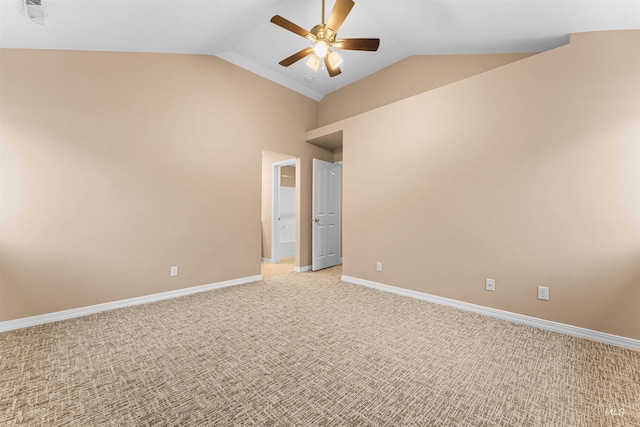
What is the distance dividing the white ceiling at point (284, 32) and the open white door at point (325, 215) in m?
2.08

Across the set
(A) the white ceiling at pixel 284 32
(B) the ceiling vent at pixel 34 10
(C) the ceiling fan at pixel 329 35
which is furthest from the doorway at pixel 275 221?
(B) the ceiling vent at pixel 34 10

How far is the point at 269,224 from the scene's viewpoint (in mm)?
5738

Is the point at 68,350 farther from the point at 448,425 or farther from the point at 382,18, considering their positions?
the point at 382,18

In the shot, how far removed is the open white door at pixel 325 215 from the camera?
5.02 metres

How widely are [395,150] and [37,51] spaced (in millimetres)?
4078

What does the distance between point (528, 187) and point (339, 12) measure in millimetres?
2451

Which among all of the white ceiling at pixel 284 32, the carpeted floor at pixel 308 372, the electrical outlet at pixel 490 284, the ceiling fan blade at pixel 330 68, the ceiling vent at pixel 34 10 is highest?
the white ceiling at pixel 284 32

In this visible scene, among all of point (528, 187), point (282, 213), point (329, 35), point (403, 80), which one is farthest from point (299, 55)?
point (282, 213)

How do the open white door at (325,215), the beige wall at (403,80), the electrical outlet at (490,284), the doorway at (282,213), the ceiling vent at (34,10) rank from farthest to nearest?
the doorway at (282,213), the open white door at (325,215), the beige wall at (403,80), the electrical outlet at (490,284), the ceiling vent at (34,10)

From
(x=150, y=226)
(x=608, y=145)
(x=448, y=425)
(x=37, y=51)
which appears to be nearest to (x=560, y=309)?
(x=608, y=145)

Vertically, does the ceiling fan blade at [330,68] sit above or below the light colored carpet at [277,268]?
above

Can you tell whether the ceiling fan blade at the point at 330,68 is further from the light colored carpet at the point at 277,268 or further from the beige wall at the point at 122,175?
the light colored carpet at the point at 277,268

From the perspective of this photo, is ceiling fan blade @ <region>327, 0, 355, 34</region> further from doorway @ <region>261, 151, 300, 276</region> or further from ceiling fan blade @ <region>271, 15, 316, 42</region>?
doorway @ <region>261, 151, 300, 276</region>

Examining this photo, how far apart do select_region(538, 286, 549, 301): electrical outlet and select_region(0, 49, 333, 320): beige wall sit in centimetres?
360
